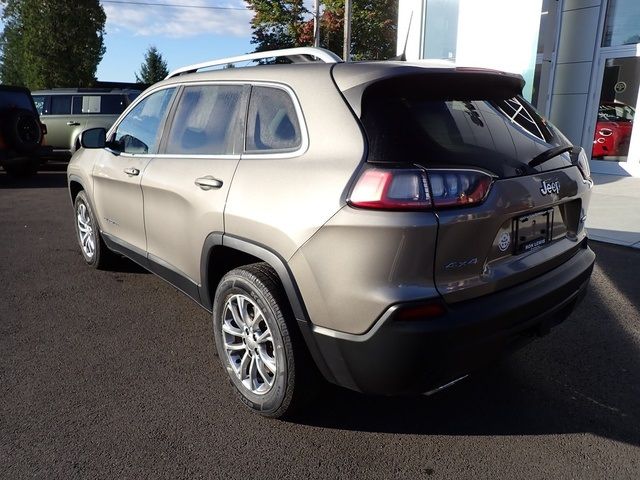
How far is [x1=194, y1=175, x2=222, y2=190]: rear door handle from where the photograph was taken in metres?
2.85

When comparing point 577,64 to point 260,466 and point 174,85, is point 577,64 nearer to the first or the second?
point 174,85

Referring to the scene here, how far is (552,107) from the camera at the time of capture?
39.7 ft

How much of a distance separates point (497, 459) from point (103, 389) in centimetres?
213

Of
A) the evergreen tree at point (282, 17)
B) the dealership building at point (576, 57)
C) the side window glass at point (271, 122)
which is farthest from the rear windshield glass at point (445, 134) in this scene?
the evergreen tree at point (282, 17)

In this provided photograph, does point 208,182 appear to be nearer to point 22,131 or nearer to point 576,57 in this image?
point 22,131

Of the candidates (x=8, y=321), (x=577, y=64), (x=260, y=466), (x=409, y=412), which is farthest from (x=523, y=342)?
(x=577, y=64)

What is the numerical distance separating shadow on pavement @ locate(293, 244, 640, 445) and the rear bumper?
1.63 feet

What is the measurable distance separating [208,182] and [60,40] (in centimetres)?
2979

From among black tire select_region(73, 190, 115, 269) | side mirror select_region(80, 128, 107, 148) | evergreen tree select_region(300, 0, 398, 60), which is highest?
evergreen tree select_region(300, 0, 398, 60)

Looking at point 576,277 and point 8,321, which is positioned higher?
point 576,277

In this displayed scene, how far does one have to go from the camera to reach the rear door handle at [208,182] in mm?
2853

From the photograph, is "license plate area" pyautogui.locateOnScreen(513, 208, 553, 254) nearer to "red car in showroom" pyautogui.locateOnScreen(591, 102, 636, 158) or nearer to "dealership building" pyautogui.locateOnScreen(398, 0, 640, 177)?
"dealership building" pyautogui.locateOnScreen(398, 0, 640, 177)

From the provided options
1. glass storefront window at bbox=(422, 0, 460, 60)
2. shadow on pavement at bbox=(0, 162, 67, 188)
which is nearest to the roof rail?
shadow on pavement at bbox=(0, 162, 67, 188)

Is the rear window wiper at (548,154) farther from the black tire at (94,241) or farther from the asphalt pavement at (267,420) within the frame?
the black tire at (94,241)
